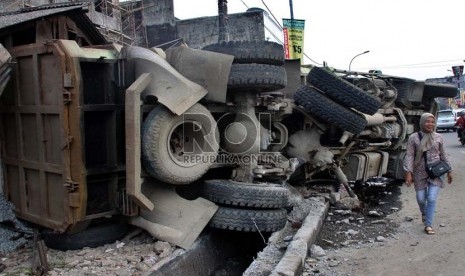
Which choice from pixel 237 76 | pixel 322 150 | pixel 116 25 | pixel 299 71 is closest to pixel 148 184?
pixel 237 76

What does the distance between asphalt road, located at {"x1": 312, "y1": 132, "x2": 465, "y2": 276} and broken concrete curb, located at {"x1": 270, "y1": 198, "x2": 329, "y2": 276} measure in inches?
11.8

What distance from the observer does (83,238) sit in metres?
3.96

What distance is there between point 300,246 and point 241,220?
644mm

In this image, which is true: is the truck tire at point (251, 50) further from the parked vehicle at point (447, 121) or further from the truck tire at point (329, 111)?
the parked vehicle at point (447, 121)

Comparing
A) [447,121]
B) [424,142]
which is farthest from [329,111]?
[447,121]

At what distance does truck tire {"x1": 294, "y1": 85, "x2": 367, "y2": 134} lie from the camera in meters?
5.53

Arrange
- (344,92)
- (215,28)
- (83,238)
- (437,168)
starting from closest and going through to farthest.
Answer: (83,238) → (437,168) → (344,92) → (215,28)

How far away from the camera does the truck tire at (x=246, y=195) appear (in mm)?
4348

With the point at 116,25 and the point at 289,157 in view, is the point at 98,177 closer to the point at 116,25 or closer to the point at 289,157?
the point at 289,157

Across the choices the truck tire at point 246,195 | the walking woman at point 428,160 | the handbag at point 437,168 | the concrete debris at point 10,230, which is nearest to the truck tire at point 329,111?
the walking woman at point 428,160

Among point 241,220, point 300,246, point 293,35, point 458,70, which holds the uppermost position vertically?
point 293,35

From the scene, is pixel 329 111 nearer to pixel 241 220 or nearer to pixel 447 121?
pixel 241 220

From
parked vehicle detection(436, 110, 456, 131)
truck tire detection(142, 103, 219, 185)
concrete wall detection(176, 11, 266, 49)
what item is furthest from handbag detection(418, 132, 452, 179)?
parked vehicle detection(436, 110, 456, 131)

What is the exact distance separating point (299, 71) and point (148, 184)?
128 inches
